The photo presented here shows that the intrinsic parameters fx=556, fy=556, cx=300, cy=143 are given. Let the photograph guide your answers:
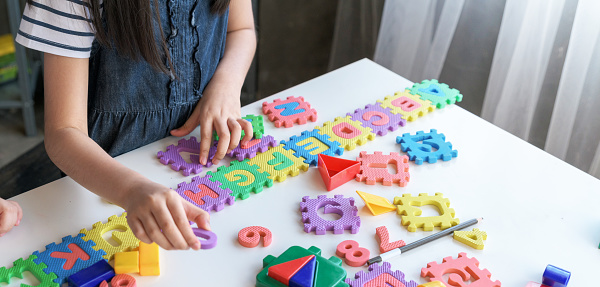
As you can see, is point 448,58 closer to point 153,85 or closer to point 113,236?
point 153,85

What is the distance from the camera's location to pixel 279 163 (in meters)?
0.86

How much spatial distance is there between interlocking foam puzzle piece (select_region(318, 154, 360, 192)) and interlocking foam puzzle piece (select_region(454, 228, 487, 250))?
7.0 inches

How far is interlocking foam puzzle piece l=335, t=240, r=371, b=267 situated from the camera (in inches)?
27.2

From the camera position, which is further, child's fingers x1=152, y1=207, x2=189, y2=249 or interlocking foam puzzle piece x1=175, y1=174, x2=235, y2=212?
interlocking foam puzzle piece x1=175, y1=174, x2=235, y2=212

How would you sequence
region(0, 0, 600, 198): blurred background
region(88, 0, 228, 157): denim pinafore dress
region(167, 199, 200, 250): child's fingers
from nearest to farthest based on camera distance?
region(167, 199, 200, 250): child's fingers < region(88, 0, 228, 157): denim pinafore dress < region(0, 0, 600, 198): blurred background

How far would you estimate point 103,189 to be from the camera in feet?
2.39

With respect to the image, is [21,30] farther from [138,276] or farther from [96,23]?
[138,276]

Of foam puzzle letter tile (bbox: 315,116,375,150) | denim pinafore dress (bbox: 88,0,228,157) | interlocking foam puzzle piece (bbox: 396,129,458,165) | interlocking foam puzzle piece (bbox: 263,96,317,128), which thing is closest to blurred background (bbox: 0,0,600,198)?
interlocking foam puzzle piece (bbox: 396,129,458,165)

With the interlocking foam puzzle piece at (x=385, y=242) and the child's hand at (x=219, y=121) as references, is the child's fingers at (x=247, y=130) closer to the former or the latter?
the child's hand at (x=219, y=121)

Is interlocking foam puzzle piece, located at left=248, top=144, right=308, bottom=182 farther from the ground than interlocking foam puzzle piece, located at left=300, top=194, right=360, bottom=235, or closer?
farther from the ground

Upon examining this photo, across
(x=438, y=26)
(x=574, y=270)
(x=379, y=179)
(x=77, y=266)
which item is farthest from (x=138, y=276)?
(x=438, y=26)

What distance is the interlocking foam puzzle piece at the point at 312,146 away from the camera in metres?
0.88

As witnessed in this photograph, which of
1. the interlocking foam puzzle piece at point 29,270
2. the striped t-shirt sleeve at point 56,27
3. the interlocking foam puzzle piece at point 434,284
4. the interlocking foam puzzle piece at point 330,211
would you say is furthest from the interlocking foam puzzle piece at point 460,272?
the striped t-shirt sleeve at point 56,27

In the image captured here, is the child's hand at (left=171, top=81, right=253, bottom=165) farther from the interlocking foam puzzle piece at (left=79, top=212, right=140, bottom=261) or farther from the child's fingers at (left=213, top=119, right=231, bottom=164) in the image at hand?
the interlocking foam puzzle piece at (left=79, top=212, right=140, bottom=261)
